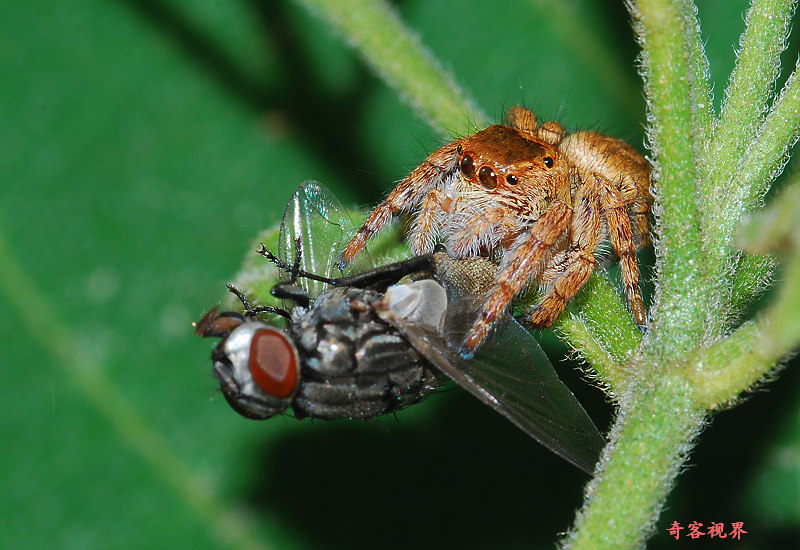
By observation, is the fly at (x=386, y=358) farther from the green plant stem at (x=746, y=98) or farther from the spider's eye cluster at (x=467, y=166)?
the green plant stem at (x=746, y=98)

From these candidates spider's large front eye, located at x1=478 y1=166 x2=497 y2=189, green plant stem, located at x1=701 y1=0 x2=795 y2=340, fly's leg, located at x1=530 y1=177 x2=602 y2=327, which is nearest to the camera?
green plant stem, located at x1=701 y1=0 x2=795 y2=340

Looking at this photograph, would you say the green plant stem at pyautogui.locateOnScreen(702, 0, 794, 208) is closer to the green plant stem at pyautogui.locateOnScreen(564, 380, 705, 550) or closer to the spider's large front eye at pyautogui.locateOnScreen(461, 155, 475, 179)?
the green plant stem at pyautogui.locateOnScreen(564, 380, 705, 550)

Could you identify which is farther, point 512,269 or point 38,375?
point 38,375

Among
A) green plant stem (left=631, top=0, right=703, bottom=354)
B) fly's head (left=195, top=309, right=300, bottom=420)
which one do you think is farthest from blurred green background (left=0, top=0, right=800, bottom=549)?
fly's head (left=195, top=309, right=300, bottom=420)

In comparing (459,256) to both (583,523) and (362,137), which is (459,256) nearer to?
(583,523)

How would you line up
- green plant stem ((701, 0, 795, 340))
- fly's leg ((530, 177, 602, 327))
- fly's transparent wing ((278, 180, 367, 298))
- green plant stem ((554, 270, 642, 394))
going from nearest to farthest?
1. green plant stem ((701, 0, 795, 340))
2. green plant stem ((554, 270, 642, 394))
3. fly's leg ((530, 177, 602, 327))
4. fly's transparent wing ((278, 180, 367, 298))

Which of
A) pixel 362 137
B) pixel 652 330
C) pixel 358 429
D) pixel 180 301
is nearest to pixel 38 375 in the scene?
pixel 180 301
